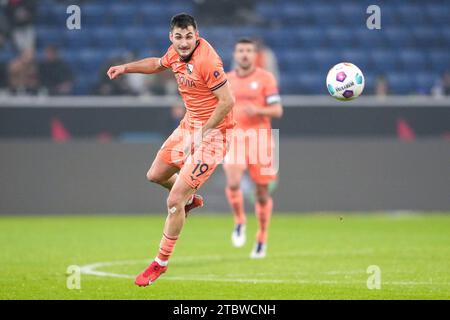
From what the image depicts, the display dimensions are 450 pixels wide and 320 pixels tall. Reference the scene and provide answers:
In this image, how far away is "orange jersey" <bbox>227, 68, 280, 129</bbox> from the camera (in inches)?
530

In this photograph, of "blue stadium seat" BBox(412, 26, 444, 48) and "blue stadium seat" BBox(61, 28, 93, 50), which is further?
"blue stadium seat" BBox(412, 26, 444, 48)

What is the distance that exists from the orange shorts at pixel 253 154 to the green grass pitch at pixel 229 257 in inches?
40.2

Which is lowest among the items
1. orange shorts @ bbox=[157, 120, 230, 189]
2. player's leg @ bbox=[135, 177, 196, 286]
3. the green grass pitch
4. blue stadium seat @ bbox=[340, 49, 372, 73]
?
the green grass pitch

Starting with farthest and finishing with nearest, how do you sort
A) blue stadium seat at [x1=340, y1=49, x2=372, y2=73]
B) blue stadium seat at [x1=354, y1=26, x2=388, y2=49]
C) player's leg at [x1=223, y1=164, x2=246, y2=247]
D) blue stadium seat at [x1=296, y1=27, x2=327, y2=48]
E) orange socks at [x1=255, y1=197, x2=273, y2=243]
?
1. blue stadium seat at [x1=296, y1=27, x2=327, y2=48]
2. blue stadium seat at [x1=354, y1=26, x2=388, y2=49]
3. blue stadium seat at [x1=340, y1=49, x2=372, y2=73]
4. player's leg at [x1=223, y1=164, x2=246, y2=247]
5. orange socks at [x1=255, y1=197, x2=273, y2=243]

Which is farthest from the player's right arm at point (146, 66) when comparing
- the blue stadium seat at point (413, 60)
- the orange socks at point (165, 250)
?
the blue stadium seat at point (413, 60)

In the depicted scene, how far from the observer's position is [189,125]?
32.3 ft

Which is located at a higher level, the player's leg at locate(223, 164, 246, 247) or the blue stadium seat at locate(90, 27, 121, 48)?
the blue stadium seat at locate(90, 27, 121, 48)

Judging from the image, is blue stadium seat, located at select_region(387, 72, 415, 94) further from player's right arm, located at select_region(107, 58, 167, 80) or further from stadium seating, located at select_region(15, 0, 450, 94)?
player's right arm, located at select_region(107, 58, 167, 80)

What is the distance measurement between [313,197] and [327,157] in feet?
2.57

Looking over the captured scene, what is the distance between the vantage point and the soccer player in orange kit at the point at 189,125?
30.3ft

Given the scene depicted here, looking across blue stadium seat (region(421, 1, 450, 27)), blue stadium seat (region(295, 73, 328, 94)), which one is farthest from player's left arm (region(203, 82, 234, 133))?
blue stadium seat (region(421, 1, 450, 27))

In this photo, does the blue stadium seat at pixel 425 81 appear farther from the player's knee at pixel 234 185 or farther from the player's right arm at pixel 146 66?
the player's right arm at pixel 146 66

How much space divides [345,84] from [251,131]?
141 inches
